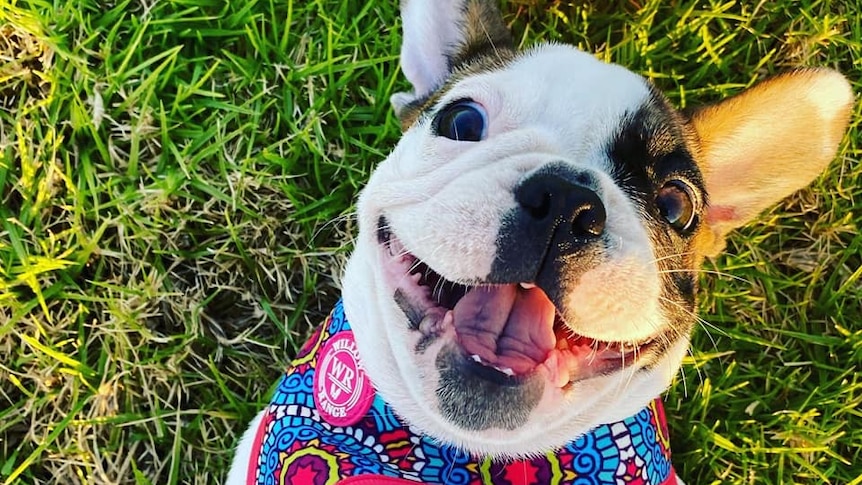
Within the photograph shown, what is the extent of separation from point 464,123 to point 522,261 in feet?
1.90

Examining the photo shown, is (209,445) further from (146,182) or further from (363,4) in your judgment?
(363,4)

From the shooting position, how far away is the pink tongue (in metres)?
2.00

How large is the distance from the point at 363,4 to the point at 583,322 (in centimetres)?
217

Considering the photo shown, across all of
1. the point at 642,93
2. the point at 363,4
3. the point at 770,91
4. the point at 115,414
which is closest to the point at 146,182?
the point at 115,414

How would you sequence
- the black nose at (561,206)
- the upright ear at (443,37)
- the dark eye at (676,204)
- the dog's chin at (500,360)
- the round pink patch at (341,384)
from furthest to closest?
the upright ear at (443,37), the round pink patch at (341,384), the dark eye at (676,204), the dog's chin at (500,360), the black nose at (561,206)

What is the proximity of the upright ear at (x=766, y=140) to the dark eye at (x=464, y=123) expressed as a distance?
2.32 feet

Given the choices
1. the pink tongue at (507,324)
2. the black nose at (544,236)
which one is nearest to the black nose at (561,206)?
the black nose at (544,236)

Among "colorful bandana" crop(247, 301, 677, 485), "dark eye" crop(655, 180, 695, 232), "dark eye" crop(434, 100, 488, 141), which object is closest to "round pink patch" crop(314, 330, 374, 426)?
"colorful bandana" crop(247, 301, 677, 485)

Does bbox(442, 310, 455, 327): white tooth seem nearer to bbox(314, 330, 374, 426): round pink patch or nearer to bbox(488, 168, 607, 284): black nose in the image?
bbox(488, 168, 607, 284): black nose

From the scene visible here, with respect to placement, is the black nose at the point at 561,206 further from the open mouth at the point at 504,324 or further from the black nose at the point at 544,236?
the open mouth at the point at 504,324

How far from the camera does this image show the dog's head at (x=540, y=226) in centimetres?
186

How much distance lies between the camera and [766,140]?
2.57 meters

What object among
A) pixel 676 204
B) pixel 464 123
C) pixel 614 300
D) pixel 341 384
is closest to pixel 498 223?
pixel 614 300

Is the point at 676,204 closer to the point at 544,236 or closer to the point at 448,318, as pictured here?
the point at 544,236
